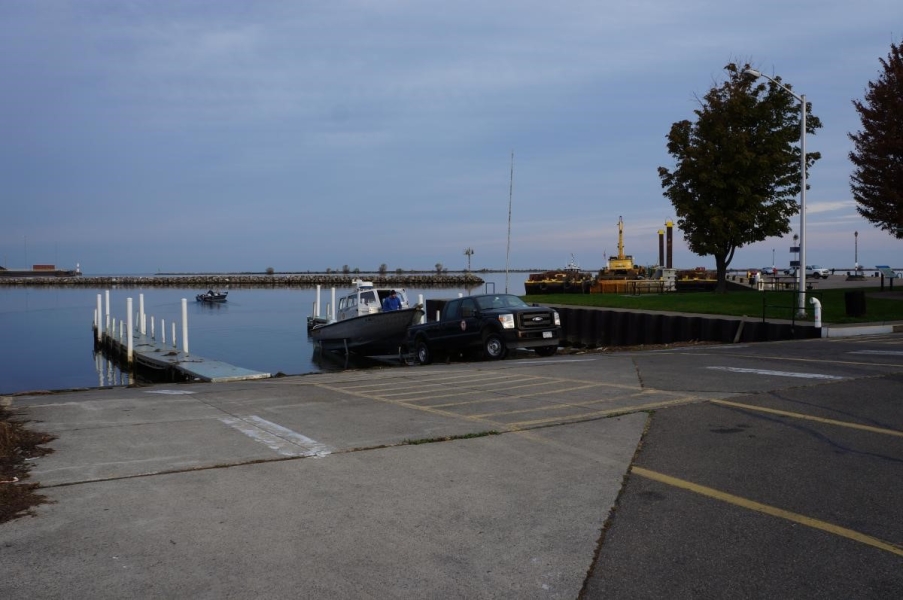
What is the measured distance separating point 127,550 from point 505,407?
6.01 m

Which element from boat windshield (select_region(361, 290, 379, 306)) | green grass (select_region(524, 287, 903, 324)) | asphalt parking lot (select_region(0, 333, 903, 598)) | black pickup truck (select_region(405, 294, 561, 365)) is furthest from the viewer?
boat windshield (select_region(361, 290, 379, 306))

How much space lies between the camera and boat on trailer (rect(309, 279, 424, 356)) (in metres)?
30.0

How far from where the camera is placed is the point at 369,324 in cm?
3069

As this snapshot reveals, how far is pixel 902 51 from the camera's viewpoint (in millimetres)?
37000

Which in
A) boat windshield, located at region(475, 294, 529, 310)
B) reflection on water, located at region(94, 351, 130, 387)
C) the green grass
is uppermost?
boat windshield, located at region(475, 294, 529, 310)

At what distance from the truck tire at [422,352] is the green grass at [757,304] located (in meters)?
10.8

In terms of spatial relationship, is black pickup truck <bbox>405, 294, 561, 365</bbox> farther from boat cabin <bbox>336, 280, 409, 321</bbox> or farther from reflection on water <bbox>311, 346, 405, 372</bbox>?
boat cabin <bbox>336, 280, 409, 321</bbox>

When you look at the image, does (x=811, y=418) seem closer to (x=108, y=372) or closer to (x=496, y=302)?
(x=496, y=302)

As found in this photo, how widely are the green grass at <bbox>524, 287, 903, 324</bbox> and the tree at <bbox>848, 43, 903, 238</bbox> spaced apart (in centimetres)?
414

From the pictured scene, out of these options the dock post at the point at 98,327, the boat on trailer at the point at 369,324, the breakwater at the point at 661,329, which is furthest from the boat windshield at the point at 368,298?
the dock post at the point at 98,327

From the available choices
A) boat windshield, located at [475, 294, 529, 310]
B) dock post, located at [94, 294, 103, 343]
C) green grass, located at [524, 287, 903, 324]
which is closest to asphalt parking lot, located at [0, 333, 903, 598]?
boat windshield, located at [475, 294, 529, 310]

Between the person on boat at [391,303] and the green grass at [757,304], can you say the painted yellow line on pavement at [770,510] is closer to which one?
the green grass at [757,304]

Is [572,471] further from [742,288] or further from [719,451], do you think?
[742,288]

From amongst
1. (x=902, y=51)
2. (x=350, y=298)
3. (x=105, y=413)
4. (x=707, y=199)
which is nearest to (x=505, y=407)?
(x=105, y=413)
